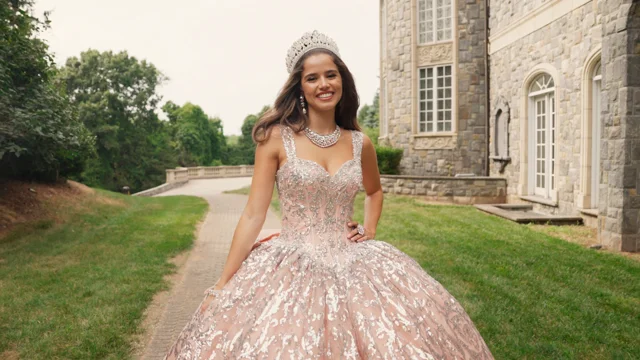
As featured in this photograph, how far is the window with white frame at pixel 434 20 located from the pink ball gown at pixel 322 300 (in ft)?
53.8

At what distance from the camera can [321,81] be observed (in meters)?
2.79

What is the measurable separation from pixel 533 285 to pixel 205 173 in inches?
1408

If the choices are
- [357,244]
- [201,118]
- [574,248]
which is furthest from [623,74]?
[201,118]

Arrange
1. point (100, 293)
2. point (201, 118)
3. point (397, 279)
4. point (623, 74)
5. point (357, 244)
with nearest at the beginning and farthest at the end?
1. point (397, 279)
2. point (357, 244)
3. point (100, 293)
4. point (623, 74)
5. point (201, 118)

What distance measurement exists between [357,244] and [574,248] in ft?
22.0

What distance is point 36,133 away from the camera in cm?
941

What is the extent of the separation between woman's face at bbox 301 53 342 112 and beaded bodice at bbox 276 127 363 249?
0.23 m

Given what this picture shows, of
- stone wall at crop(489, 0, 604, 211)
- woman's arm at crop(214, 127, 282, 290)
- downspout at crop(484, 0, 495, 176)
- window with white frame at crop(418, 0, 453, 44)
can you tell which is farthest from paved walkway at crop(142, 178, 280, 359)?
window with white frame at crop(418, 0, 453, 44)

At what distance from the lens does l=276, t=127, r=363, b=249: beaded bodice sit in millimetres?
2697

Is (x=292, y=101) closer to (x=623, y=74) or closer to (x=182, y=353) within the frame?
(x=182, y=353)

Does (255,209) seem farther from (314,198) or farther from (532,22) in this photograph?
(532,22)

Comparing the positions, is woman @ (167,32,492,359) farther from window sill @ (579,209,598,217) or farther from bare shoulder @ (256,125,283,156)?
window sill @ (579,209,598,217)

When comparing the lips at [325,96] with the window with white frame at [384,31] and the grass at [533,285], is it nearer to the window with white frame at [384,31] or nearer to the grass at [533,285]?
the grass at [533,285]

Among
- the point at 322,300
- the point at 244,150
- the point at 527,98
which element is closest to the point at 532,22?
the point at 527,98
